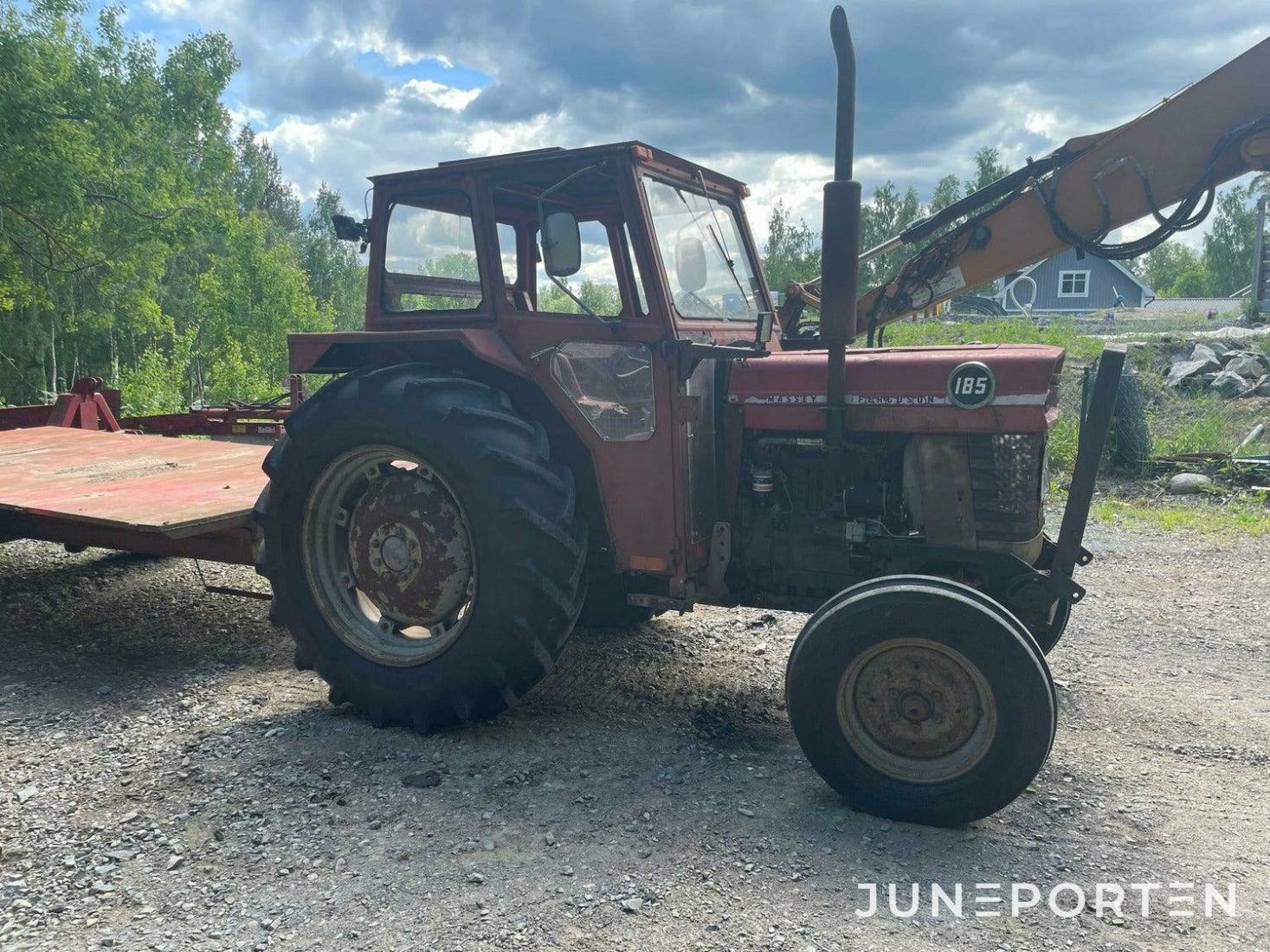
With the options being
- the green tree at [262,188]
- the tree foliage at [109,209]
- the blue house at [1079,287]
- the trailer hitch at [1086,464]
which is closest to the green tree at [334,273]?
the green tree at [262,188]

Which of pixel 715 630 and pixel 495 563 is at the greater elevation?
pixel 495 563

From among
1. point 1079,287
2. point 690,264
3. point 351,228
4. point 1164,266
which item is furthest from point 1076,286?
point 351,228

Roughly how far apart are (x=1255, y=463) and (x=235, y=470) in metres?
9.00

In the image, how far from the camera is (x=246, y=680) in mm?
4484

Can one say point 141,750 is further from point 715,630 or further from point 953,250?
point 953,250

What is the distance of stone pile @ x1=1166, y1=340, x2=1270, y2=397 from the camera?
13.1 meters

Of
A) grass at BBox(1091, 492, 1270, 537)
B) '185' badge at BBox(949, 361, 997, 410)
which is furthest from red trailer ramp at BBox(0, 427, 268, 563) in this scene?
grass at BBox(1091, 492, 1270, 537)

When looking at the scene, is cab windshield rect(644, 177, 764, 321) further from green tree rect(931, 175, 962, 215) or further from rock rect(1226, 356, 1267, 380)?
green tree rect(931, 175, 962, 215)

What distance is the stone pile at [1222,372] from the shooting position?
13.1 meters

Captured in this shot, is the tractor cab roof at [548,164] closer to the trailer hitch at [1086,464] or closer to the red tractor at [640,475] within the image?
the red tractor at [640,475]

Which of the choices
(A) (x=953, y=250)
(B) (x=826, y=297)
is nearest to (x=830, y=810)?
(B) (x=826, y=297)

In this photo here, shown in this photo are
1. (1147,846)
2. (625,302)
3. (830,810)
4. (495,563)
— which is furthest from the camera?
(625,302)

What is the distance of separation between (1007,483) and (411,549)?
2395 mm

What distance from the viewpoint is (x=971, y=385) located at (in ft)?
11.6
